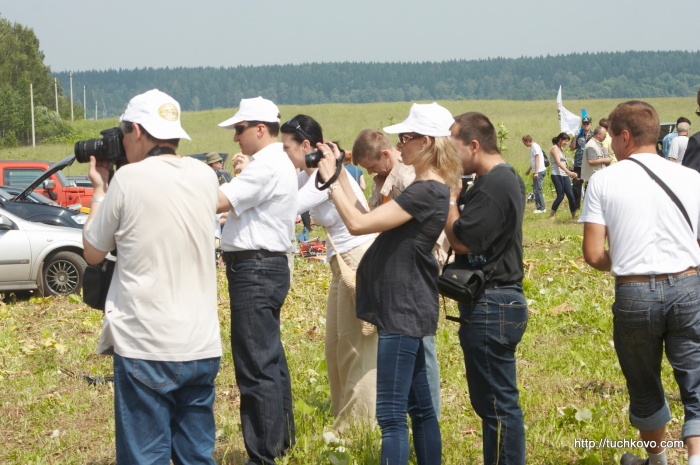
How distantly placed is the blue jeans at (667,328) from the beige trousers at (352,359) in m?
1.63

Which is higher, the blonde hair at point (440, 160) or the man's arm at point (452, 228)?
the blonde hair at point (440, 160)

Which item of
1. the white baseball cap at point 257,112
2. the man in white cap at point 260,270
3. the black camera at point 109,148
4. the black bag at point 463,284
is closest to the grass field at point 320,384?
the man in white cap at point 260,270

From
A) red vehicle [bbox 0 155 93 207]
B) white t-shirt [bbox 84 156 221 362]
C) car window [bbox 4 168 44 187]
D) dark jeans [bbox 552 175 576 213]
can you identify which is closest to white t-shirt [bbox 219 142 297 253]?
white t-shirt [bbox 84 156 221 362]

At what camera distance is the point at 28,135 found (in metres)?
86.4

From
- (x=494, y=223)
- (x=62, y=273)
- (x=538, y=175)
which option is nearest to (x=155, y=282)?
(x=494, y=223)

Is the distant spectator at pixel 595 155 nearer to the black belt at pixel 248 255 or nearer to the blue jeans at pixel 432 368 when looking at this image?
the blue jeans at pixel 432 368

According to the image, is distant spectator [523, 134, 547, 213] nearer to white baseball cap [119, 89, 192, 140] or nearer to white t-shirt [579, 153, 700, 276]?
white t-shirt [579, 153, 700, 276]

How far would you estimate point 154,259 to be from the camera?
3.56 meters

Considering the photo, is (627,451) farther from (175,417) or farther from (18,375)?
(18,375)

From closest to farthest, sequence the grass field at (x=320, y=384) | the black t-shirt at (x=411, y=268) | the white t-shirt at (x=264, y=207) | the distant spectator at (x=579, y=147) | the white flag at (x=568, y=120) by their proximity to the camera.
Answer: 1. the black t-shirt at (x=411, y=268)
2. the white t-shirt at (x=264, y=207)
3. the grass field at (x=320, y=384)
4. the distant spectator at (x=579, y=147)
5. the white flag at (x=568, y=120)

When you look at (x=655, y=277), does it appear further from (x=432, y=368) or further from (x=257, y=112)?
(x=257, y=112)

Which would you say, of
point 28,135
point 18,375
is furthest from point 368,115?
point 18,375

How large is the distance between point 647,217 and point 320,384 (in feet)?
10.3

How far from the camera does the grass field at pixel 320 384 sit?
531cm
